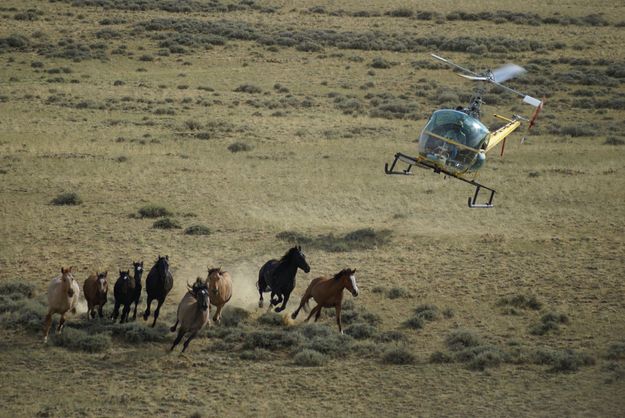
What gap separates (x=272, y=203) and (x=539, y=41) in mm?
42008

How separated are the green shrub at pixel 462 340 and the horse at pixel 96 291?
675 cm

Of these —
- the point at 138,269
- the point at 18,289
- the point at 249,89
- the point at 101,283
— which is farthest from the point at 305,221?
the point at 249,89

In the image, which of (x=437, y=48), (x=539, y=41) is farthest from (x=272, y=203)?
(x=539, y=41)

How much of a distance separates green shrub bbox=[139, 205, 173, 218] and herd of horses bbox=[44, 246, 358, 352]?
276 inches

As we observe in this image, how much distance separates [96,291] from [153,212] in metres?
8.76

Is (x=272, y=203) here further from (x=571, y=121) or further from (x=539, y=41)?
(x=539, y=41)

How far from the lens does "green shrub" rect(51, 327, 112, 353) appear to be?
1658 cm

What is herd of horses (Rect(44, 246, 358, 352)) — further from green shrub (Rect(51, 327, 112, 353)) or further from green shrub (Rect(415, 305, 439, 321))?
green shrub (Rect(415, 305, 439, 321))

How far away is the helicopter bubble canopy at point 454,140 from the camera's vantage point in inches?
928

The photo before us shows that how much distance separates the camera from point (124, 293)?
17.5 m

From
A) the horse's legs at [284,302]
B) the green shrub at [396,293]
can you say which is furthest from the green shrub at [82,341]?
the green shrub at [396,293]

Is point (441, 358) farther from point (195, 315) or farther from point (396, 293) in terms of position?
point (195, 315)

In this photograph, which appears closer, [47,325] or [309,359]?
[309,359]

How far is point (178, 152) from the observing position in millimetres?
34344
